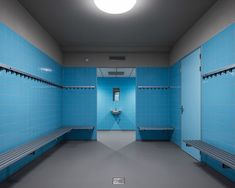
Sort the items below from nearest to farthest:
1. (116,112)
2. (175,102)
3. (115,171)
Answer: (115,171) < (175,102) < (116,112)

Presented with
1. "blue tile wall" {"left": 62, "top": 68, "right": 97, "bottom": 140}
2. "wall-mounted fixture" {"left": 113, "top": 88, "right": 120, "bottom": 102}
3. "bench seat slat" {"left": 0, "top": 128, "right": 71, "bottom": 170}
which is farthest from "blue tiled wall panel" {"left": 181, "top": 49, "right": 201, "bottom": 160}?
"wall-mounted fixture" {"left": 113, "top": 88, "right": 120, "bottom": 102}

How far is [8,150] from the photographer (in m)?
2.74

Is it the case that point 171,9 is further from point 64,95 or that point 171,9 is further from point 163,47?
point 64,95

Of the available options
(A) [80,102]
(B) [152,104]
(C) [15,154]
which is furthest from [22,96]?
(B) [152,104]

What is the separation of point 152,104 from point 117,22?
2858mm

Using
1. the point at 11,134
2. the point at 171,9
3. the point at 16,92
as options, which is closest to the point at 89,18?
the point at 171,9

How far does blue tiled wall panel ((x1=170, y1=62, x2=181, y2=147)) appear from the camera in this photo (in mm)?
4820

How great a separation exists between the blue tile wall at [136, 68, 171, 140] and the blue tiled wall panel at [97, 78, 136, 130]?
2457 millimetres

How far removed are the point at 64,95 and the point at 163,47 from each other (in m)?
3.33

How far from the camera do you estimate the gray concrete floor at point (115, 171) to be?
8.45ft

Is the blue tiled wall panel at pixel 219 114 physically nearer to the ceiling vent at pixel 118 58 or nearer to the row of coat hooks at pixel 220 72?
the row of coat hooks at pixel 220 72

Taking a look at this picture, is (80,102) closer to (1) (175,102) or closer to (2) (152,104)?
(2) (152,104)

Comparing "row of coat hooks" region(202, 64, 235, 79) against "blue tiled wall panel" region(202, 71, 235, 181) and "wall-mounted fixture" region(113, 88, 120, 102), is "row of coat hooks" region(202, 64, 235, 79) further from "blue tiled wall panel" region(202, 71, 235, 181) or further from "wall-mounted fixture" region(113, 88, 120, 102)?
"wall-mounted fixture" region(113, 88, 120, 102)

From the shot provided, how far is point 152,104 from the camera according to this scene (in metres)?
5.75
